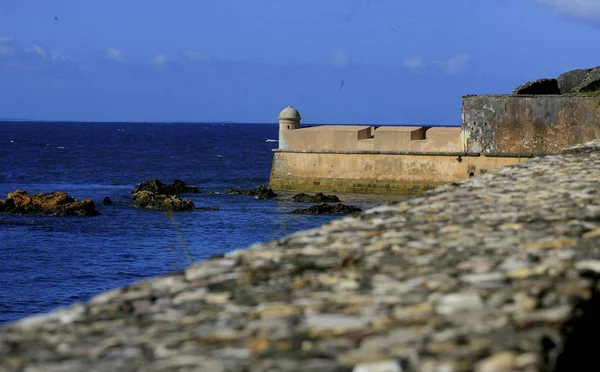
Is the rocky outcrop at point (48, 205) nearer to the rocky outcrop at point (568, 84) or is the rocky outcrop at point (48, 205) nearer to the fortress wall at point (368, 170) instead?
the fortress wall at point (368, 170)

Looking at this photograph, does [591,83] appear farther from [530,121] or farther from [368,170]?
[368,170]

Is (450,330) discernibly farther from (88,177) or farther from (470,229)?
(88,177)

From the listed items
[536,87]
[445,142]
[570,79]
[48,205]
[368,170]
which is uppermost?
[570,79]

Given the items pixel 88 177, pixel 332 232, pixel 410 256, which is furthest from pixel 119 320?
pixel 88 177

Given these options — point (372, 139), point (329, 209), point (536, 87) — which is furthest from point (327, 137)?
point (536, 87)

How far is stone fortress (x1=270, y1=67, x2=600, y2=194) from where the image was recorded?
2075cm

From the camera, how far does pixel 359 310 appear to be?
2.95 metres

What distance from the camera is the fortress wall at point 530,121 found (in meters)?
20.4

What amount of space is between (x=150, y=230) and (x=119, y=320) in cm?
1771

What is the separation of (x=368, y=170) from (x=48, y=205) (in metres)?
7.90

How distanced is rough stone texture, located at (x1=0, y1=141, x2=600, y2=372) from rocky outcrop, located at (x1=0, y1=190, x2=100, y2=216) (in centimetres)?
1980

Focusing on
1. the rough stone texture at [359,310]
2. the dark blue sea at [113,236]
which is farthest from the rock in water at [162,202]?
the rough stone texture at [359,310]

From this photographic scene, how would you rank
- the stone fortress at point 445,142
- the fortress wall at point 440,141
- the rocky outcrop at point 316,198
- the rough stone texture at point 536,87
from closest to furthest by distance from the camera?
1. the stone fortress at point 445,142
2. the rough stone texture at point 536,87
3. the fortress wall at point 440,141
4. the rocky outcrop at point 316,198

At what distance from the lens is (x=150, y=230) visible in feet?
67.4
